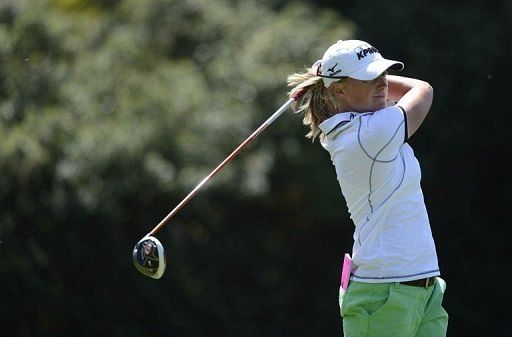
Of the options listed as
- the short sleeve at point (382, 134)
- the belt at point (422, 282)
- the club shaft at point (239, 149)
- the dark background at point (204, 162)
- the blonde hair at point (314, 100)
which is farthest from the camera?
the dark background at point (204, 162)

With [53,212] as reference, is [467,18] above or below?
below

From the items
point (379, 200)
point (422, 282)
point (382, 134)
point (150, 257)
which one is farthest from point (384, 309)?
point (150, 257)

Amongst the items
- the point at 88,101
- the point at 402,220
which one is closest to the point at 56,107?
the point at 88,101

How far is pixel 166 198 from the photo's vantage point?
32.2ft

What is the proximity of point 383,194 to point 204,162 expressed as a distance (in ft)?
17.6

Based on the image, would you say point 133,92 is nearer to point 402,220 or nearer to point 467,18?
point 467,18

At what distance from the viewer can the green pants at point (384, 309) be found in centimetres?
447

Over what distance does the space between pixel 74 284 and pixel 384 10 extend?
12.5 ft

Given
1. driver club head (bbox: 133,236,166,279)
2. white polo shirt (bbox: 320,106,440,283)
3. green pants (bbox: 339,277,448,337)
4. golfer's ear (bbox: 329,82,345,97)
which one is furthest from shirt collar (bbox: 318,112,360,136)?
driver club head (bbox: 133,236,166,279)

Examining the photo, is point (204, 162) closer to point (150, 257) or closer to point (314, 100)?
point (150, 257)

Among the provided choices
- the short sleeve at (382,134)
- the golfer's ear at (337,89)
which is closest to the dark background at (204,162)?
the golfer's ear at (337,89)

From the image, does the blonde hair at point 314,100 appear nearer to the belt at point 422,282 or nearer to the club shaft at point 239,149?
the club shaft at point 239,149

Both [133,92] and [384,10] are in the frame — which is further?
[384,10]

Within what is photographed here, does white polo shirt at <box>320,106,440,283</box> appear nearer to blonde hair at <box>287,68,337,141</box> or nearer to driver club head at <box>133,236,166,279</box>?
blonde hair at <box>287,68,337,141</box>
